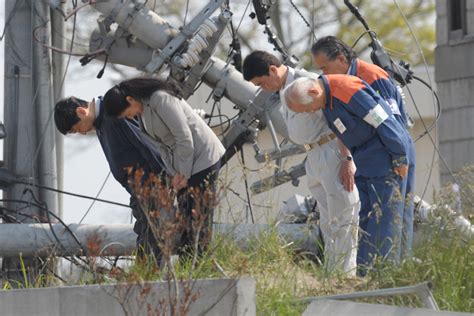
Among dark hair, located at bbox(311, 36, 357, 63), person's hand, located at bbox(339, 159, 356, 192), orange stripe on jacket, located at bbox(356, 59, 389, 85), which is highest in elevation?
dark hair, located at bbox(311, 36, 357, 63)

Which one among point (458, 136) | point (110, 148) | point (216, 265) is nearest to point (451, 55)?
point (458, 136)

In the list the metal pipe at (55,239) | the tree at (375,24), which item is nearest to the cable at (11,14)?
the metal pipe at (55,239)

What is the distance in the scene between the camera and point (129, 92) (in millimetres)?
9359

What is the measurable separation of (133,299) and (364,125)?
2288 millimetres

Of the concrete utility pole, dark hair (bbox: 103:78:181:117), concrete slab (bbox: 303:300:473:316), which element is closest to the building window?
the concrete utility pole

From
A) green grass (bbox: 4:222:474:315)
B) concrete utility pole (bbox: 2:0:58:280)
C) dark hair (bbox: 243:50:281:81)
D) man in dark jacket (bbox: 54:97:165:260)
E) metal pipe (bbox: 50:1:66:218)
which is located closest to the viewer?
green grass (bbox: 4:222:474:315)

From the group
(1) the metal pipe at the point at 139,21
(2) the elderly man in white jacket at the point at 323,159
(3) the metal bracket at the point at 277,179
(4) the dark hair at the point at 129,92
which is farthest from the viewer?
(1) the metal pipe at the point at 139,21

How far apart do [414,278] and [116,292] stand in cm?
146

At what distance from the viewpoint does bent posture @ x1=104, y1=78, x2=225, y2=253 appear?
9336 mm

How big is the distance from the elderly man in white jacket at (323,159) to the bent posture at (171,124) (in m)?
0.47

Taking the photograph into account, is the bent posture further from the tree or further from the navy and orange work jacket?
the tree

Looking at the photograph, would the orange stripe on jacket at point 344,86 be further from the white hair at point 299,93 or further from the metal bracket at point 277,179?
the metal bracket at point 277,179

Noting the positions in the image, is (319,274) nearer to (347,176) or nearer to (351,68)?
(347,176)

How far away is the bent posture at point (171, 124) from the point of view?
934 cm
